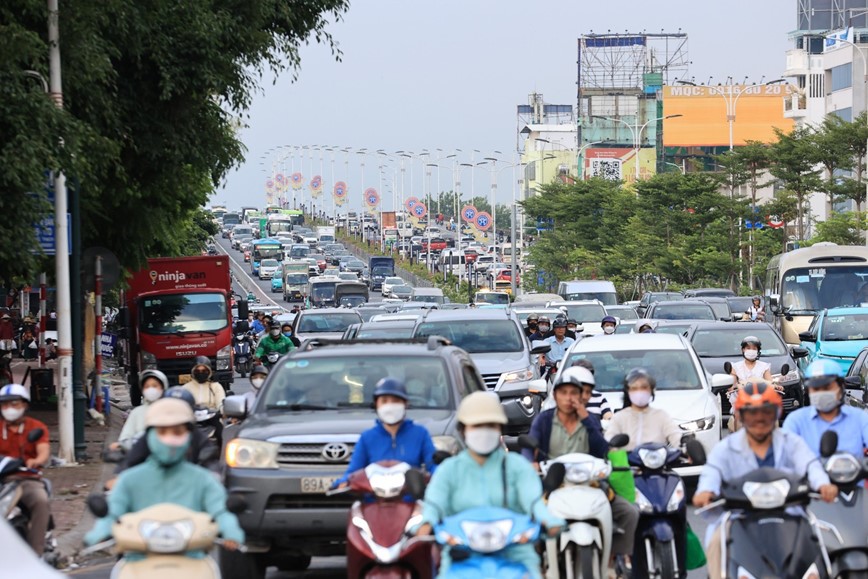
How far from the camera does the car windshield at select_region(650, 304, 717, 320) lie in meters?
38.5

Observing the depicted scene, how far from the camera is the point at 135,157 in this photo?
26469 millimetres

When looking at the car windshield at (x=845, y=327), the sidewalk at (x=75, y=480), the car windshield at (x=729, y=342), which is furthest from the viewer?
the car windshield at (x=845, y=327)

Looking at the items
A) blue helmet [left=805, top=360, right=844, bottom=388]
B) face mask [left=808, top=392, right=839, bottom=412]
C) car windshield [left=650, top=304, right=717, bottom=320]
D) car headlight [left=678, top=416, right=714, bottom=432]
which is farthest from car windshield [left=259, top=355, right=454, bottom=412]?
car windshield [left=650, top=304, right=717, bottom=320]

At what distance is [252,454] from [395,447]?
1.90 metres

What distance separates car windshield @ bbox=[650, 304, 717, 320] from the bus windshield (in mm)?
1767

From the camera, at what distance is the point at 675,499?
423 inches

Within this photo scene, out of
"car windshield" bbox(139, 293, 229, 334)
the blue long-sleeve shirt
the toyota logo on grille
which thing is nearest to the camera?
the blue long-sleeve shirt

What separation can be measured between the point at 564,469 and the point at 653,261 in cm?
7395

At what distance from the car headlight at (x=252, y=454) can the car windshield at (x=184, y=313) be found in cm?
2520

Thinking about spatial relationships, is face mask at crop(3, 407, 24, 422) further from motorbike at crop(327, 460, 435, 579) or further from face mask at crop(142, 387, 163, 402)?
motorbike at crop(327, 460, 435, 579)

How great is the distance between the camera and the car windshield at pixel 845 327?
29281mm

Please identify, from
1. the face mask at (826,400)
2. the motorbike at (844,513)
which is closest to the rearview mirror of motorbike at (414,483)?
the motorbike at (844,513)

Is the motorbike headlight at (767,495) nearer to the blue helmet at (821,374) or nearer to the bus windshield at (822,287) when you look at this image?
the blue helmet at (821,374)

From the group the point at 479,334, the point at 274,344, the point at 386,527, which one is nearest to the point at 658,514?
the point at 386,527
